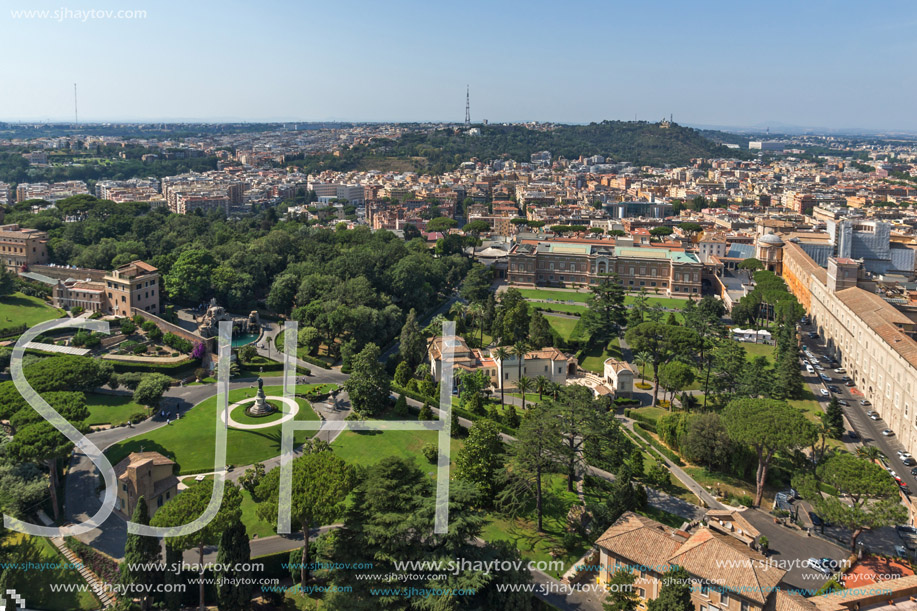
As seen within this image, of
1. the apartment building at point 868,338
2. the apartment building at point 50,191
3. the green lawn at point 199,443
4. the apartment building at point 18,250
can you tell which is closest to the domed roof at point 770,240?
the apartment building at point 868,338

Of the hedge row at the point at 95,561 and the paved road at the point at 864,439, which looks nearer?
the hedge row at the point at 95,561

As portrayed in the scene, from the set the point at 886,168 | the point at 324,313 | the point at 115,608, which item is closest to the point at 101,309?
the point at 324,313

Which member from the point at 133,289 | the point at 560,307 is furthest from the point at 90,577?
the point at 560,307

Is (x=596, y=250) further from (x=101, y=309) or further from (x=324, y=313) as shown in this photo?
(x=101, y=309)

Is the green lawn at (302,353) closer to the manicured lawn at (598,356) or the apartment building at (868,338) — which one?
the manicured lawn at (598,356)

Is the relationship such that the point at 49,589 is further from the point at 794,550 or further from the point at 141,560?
the point at 794,550

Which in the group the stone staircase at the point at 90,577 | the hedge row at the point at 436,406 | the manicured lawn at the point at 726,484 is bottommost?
the stone staircase at the point at 90,577
